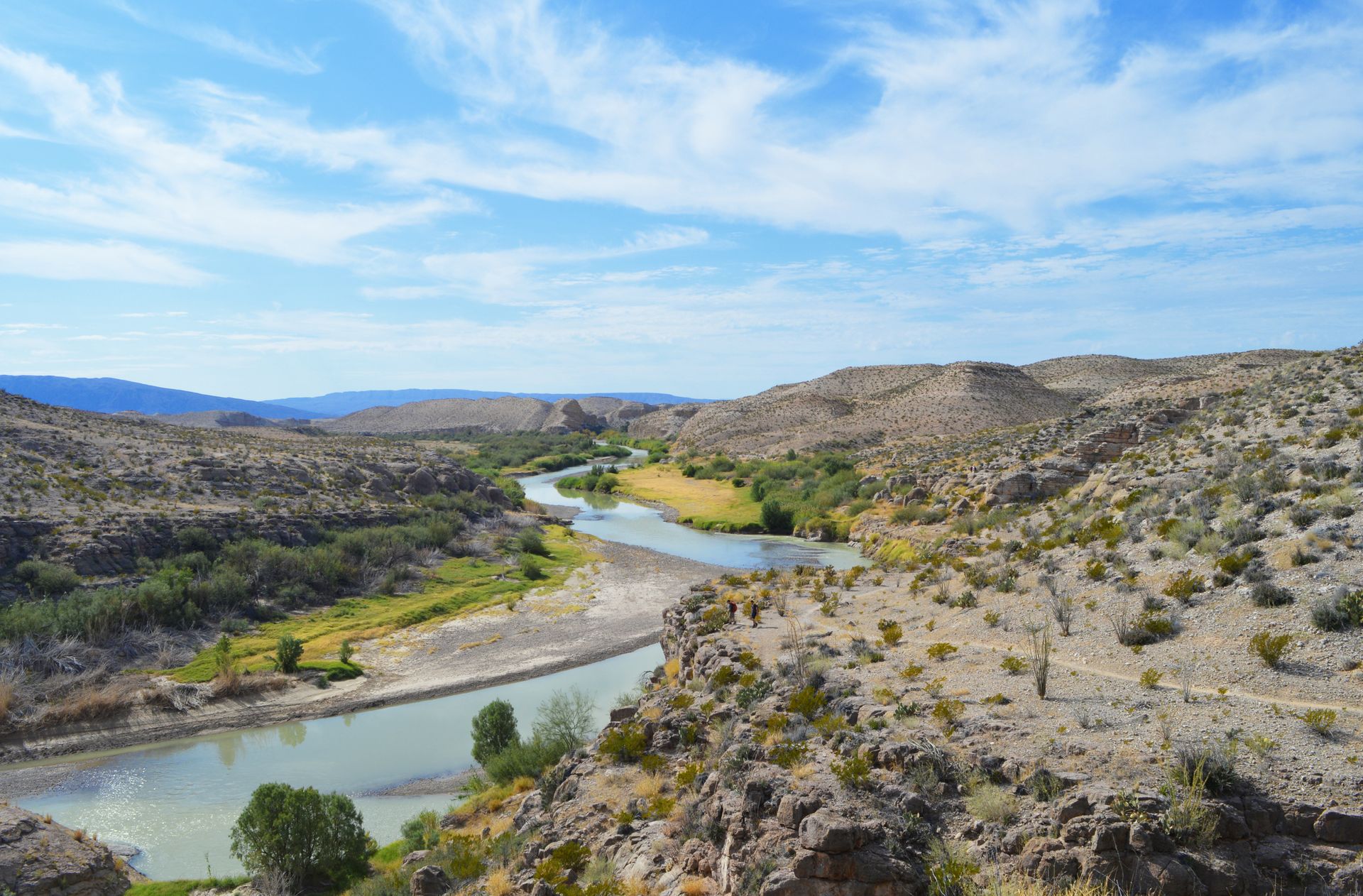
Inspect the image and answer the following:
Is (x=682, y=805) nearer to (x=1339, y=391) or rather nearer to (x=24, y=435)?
(x=1339, y=391)

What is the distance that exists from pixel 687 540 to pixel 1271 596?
4254 centimetres

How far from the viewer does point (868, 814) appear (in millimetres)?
8898

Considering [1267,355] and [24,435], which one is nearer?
[24,435]

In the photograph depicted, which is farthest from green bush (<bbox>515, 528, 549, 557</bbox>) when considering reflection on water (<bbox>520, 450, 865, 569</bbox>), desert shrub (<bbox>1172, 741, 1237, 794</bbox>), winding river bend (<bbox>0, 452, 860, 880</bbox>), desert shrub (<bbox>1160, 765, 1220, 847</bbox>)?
desert shrub (<bbox>1160, 765, 1220, 847</bbox>)

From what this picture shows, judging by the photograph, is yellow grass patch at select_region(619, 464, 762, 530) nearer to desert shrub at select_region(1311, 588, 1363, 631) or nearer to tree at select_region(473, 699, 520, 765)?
tree at select_region(473, 699, 520, 765)

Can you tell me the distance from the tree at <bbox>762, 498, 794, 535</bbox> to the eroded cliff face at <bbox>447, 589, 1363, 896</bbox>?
37.5m

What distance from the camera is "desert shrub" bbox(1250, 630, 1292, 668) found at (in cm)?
1045

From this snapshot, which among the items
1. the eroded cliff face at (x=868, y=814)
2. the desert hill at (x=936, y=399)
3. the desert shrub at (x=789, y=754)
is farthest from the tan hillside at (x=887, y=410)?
the desert shrub at (x=789, y=754)

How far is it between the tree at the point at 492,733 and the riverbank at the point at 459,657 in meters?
7.14

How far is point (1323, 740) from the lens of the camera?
835cm

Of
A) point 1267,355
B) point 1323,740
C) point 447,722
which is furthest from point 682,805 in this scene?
point 1267,355

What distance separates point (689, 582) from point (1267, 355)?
65.1 meters

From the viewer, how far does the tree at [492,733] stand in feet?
67.7

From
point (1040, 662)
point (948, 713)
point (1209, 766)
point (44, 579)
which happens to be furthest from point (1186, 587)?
point (44, 579)
